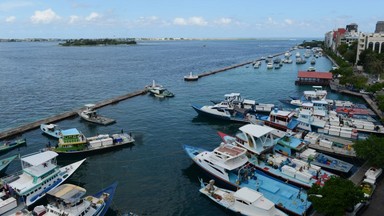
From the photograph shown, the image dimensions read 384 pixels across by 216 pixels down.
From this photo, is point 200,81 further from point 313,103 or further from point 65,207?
point 65,207

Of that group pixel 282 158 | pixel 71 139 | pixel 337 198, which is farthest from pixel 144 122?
pixel 337 198

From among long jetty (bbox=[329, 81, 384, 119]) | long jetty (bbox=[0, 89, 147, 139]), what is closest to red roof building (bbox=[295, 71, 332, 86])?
long jetty (bbox=[329, 81, 384, 119])

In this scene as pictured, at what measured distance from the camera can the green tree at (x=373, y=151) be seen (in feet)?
119

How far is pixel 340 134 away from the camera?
51.2 m

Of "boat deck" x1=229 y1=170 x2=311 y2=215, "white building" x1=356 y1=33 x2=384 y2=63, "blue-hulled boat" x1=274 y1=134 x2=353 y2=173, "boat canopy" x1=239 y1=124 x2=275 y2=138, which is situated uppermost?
"white building" x1=356 y1=33 x2=384 y2=63

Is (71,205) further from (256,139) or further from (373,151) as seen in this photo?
(373,151)

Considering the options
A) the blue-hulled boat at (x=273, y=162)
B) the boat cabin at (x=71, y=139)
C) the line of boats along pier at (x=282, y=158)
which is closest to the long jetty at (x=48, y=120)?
the boat cabin at (x=71, y=139)

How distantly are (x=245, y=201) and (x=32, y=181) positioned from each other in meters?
23.6

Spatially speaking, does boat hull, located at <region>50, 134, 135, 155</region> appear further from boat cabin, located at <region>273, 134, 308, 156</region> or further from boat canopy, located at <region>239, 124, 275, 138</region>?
boat cabin, located at <region>273, 134, 308, 156</region>

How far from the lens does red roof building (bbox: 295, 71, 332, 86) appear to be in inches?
3829

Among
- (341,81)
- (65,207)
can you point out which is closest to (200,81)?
(341,81)

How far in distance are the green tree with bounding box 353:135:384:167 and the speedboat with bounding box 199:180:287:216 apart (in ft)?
50.9

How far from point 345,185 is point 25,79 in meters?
123

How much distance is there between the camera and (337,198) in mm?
26266
